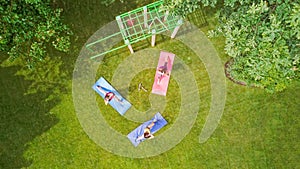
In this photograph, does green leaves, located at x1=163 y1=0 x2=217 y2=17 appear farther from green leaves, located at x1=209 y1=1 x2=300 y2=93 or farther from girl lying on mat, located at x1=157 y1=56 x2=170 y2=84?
girl lying on mat, located at x1=157 y1=56 x2=170 y2=84

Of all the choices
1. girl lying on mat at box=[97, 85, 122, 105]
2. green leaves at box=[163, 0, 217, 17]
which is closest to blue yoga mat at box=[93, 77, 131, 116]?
girl lying on mat at box=[97, 85, 122, 105]

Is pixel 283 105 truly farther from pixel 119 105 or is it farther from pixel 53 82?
pixel 53 82

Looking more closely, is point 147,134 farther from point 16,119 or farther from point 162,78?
point 16,119

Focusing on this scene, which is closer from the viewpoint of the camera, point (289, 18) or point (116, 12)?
point (289, 18)

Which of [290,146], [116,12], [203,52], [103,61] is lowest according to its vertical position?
[290,146]

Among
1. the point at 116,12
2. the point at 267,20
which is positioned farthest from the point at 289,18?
the point at 116,12

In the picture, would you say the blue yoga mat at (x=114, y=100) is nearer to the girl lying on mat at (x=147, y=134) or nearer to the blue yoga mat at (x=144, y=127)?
the blue yoga mat at (x=144, y=127)
